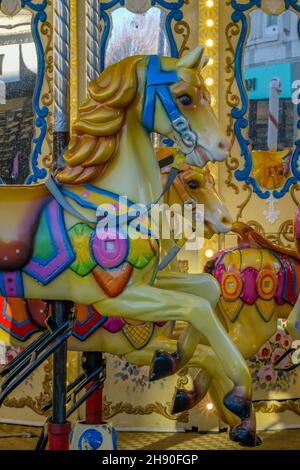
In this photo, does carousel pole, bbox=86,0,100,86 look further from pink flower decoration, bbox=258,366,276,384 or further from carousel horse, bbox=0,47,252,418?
pink flower decoration, bbox=258,366,276,384

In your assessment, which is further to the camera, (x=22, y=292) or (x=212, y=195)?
(x=212, y=195)

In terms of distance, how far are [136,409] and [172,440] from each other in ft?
1.33

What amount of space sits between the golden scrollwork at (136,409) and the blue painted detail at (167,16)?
8.06 ft

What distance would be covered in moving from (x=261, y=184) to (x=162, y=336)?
6.13 feet

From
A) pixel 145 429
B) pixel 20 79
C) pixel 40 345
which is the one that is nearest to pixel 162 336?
pixel 40 345

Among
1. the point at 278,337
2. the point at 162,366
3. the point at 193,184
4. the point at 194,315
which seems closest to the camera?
the point at 194,315

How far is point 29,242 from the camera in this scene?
3898 millimetres

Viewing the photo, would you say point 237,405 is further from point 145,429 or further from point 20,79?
point 20,79

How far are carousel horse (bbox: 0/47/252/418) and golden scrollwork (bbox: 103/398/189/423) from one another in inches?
99.9

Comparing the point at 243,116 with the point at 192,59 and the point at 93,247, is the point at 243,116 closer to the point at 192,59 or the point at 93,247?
the point at 192,59

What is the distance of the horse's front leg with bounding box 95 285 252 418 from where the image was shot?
3773 millimetres

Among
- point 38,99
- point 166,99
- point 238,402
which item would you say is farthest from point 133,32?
point 238,402

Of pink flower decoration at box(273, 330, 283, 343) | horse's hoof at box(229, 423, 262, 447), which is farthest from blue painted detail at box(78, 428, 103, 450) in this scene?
pink flower decoration at box(273, 330, 283, 343)

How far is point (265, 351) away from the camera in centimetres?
645
